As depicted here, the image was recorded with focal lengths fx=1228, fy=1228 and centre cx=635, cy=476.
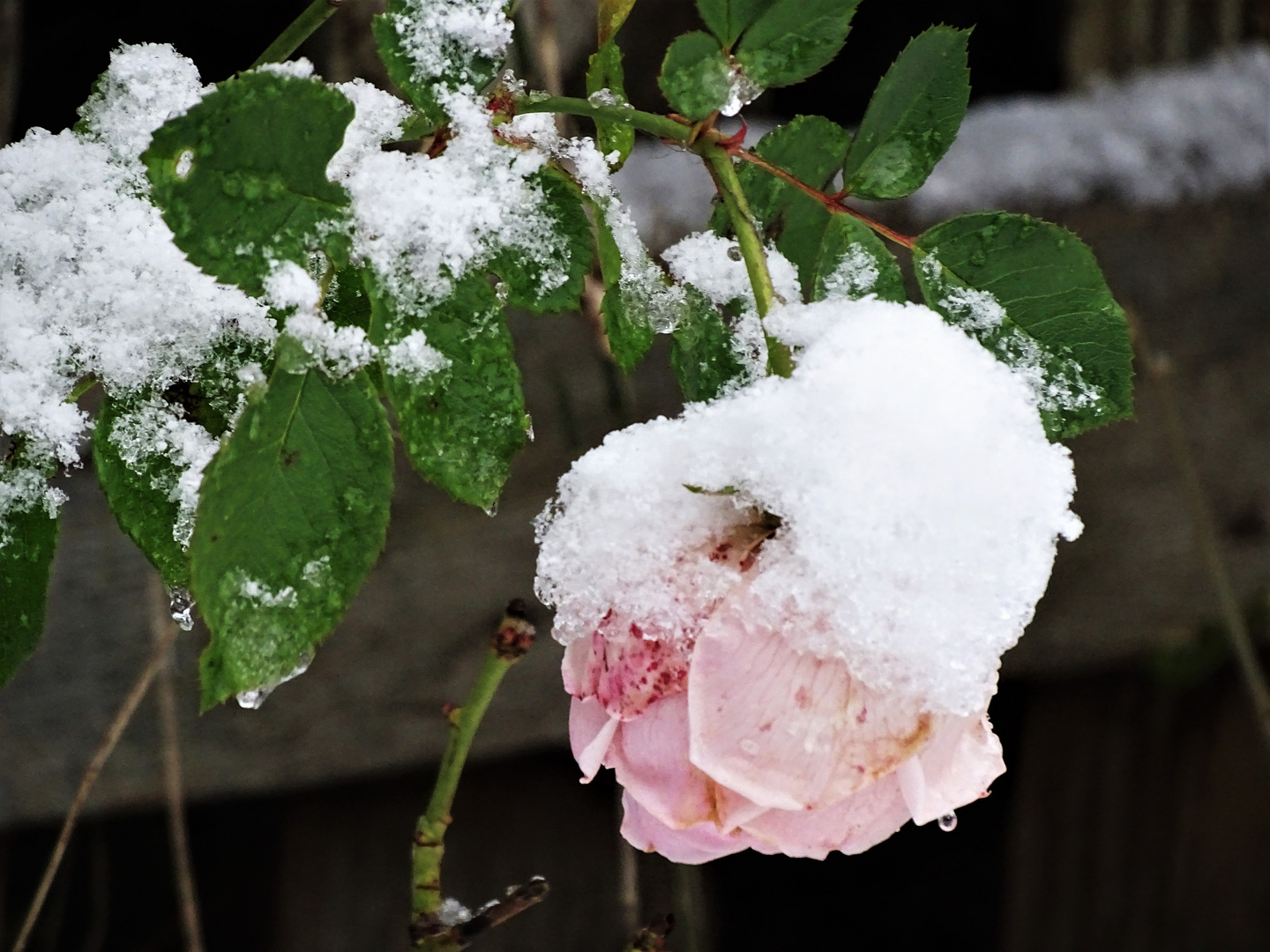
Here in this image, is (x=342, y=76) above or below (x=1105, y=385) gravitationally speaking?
above

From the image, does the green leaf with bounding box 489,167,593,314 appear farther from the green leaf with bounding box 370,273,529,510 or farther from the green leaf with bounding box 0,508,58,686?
the green leaf with bounding box 0,508,58,686

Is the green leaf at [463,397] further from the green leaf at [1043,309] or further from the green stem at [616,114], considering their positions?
the green leaf at [1043,309]

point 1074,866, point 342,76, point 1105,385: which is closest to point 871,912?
point 1074,866

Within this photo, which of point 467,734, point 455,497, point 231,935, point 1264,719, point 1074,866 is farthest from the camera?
point 1074,866

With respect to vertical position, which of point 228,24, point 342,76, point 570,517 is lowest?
point 570,517

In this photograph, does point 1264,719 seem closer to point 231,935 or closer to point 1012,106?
point 1012,106

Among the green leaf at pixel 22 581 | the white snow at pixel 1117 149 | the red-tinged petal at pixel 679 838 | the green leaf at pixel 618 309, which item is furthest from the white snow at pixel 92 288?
the white snow at pixel 1117 149
